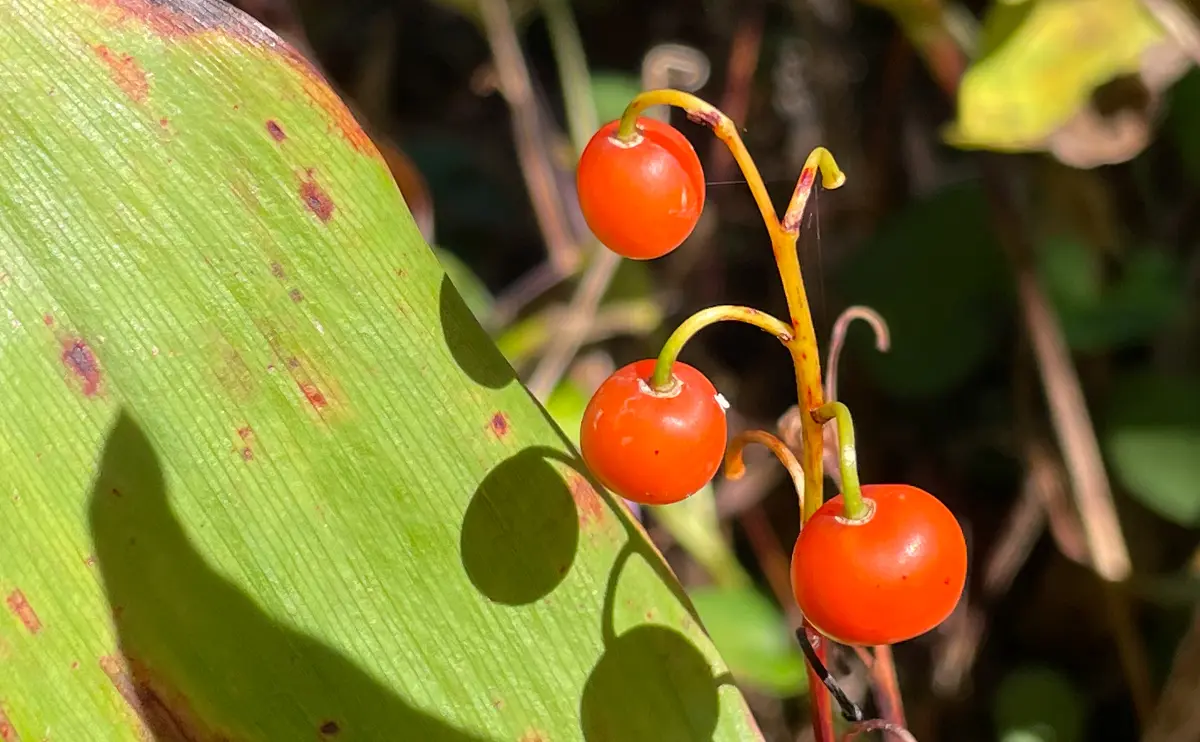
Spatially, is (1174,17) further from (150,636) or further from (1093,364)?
(150,636)

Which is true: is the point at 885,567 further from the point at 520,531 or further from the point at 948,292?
the point at 948,292

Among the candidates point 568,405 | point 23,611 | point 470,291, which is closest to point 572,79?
point 470,291

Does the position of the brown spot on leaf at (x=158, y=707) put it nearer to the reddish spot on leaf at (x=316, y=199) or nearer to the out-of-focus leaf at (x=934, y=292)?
the reddish spot on leaf at (x=316, y=199)

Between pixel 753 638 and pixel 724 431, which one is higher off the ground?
pixel 724 431

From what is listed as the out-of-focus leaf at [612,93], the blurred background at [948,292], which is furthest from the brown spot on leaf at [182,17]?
the out-of-focus leaf at [612,93]

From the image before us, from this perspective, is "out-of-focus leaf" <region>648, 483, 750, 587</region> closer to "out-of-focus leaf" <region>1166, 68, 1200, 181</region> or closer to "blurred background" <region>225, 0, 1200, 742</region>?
"blurred background" <region>225, 0, 1200, 742</region>

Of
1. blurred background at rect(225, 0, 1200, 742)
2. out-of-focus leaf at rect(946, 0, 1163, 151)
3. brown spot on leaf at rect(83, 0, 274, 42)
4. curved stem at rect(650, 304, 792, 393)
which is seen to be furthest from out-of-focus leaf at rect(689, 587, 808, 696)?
brown spot on leaf at rect(83, 0, 274, 42)
